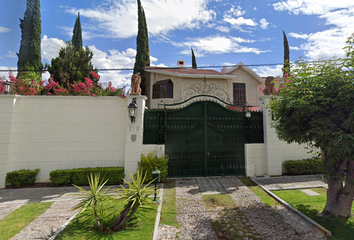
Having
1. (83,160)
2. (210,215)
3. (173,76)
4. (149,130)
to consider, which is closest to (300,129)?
(210,215)

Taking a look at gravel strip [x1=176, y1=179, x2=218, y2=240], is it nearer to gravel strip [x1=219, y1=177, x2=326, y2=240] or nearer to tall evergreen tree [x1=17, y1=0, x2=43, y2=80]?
gravel strip [x1=219, y1=177, x2=326, y2=240]

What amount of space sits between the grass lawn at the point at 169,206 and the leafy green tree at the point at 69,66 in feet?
35.0

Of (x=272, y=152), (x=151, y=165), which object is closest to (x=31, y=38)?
(x=151, y=165)

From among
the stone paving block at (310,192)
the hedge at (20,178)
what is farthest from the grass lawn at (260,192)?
the hedge at (20,178)

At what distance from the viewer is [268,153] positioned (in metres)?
6.77

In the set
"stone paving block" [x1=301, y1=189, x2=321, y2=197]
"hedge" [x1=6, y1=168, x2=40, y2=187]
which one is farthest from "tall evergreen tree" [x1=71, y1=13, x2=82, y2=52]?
"stone paving block" [x1=301, y1=189, x2=321, y2=197]

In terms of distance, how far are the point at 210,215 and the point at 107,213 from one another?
7.97 ft

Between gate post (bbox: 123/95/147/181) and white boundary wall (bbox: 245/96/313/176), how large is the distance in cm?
441

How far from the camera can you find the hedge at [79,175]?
19.5ft

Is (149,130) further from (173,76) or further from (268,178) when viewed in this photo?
(173,76)

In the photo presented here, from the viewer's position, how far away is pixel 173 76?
13.6 m

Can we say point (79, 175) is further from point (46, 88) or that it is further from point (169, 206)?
point (46, 88)

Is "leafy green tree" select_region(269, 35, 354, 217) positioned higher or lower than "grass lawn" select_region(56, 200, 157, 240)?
higher

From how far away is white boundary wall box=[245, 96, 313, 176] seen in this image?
6754mm
